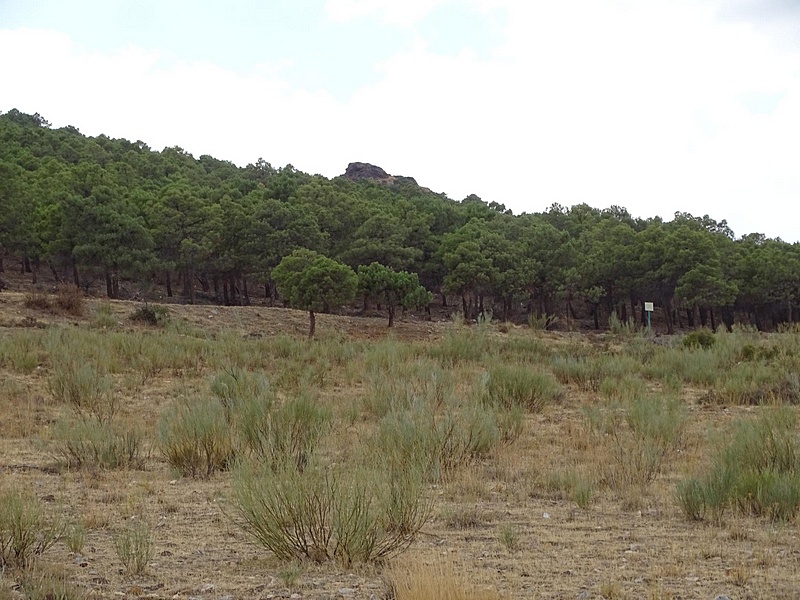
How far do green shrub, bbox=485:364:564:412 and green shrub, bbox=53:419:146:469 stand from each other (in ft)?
18.5

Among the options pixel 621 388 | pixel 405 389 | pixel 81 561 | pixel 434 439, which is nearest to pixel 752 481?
pixel 434 439

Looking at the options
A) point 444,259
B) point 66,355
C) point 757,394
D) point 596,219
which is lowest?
point 757,394

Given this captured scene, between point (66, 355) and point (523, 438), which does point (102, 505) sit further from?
point (66, 355)

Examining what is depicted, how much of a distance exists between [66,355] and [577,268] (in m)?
40.6

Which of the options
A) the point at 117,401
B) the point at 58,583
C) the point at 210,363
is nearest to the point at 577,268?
the point at 210,363

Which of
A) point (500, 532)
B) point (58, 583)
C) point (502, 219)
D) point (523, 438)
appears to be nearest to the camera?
point (58, 583)

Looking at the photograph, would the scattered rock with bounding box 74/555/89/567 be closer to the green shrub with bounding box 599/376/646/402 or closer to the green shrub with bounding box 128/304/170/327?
the green shrub with bounding box 599/376/646/402

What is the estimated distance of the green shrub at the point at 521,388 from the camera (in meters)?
13.0

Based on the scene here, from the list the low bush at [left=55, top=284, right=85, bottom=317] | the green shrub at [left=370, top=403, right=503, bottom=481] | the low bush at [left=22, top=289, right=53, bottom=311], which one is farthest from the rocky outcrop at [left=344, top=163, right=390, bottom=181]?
the green shrub at [left=370, top=403, right=503, bottom=481]

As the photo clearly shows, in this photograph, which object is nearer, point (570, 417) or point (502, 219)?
point (570, 417)

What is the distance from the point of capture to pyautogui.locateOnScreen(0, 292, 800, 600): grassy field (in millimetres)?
4867

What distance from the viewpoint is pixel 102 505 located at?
22.4ft

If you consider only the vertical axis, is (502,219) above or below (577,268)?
above

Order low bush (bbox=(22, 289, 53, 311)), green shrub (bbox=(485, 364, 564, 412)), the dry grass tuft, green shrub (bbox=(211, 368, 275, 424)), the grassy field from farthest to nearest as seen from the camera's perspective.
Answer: low bush (bbox=(22, 289, 53, 311)) → green shrub (bbox=(485, 364, 564, 412)) → green shrub (bbox=(211, 368, 275, 424)) → the grassy field → the dry grass tuft
